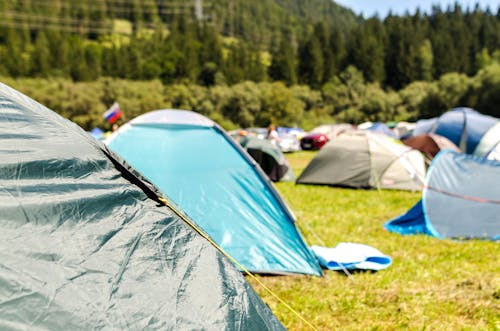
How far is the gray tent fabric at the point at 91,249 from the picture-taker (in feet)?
6.20

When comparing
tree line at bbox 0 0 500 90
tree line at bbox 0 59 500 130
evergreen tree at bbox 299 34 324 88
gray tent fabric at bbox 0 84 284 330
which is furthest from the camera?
evergreen tree at bbox 299 34 324 88

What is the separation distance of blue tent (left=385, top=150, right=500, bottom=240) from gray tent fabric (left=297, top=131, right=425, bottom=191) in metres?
3.59

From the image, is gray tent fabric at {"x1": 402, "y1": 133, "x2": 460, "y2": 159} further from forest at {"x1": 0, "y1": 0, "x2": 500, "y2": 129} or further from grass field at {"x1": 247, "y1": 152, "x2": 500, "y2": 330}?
forest at {"x1": 0, "y1": 0, "x2": 500, "y2": 129}

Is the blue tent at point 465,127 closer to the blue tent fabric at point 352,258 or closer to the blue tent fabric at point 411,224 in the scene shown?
the blue tent fabric at point 411,224

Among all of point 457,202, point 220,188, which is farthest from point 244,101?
point 220,188

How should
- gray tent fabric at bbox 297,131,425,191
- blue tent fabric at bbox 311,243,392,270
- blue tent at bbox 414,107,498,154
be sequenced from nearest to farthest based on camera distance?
1. blue tent fabric at bbox 311,243,392,270
2. gray tent fabric at bbox 297,131,425,191
3. blue tent at bbox 414,107,498,154

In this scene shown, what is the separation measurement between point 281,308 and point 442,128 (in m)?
15.9

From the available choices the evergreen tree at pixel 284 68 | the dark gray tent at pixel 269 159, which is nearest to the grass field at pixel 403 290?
the dark gray tent at pixel 269 159

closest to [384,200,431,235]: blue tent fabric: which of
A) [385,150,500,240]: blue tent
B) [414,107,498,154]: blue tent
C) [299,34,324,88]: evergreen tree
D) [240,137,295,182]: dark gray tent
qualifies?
[385,150,500,240]: blue tent

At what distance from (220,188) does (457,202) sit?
11.2 ft

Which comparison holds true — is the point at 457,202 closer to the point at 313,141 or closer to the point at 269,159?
the point at 269,159

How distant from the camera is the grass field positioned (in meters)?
3.65

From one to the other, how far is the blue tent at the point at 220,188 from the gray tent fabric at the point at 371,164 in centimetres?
569

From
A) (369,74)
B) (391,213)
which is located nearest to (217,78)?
(369,74)
